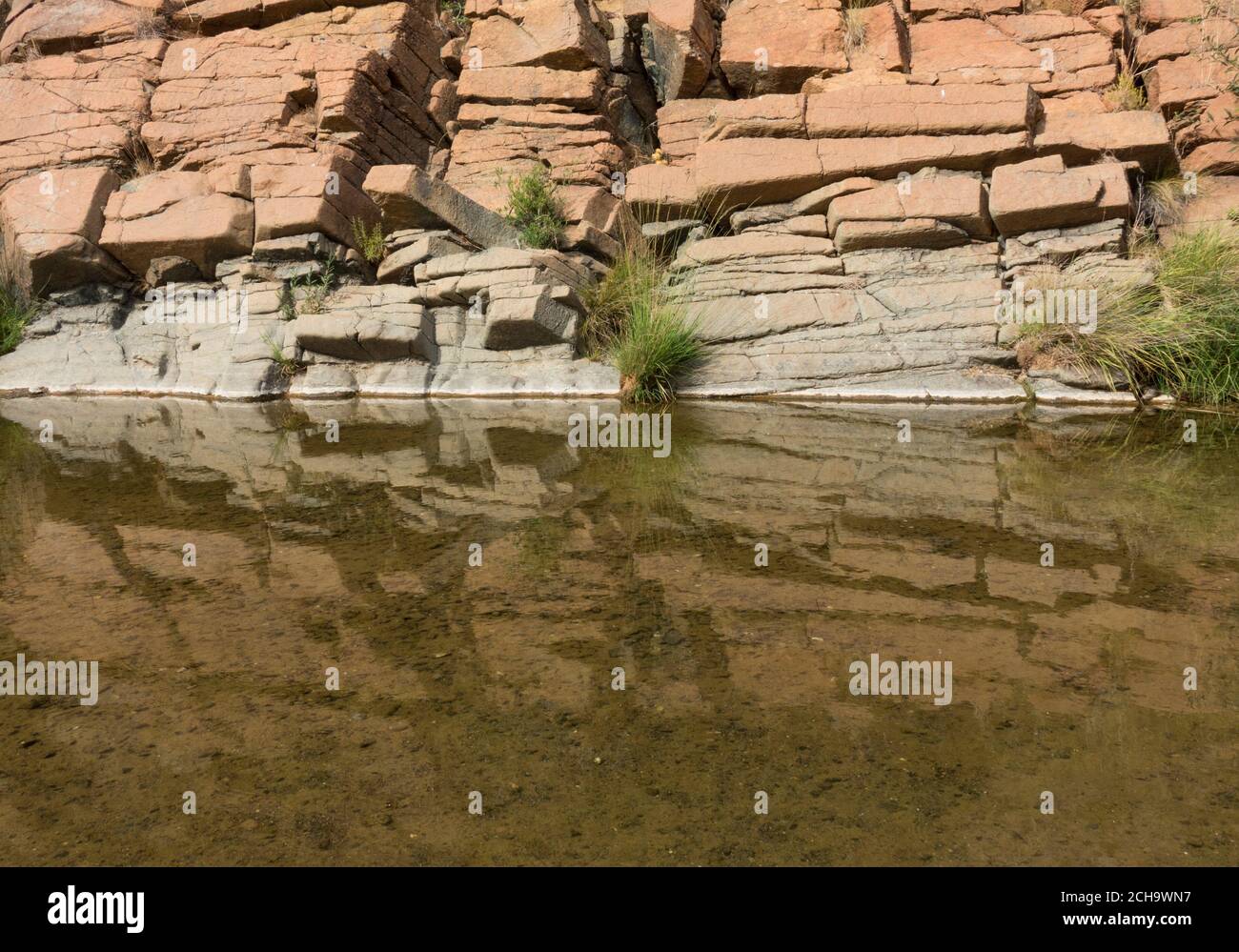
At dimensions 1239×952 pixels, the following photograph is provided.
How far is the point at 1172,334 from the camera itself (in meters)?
7.59

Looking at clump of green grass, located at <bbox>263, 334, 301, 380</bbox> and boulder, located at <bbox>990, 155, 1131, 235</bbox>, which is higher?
boulder, located at <bbox>990, 155, 1131, 235</bbox>

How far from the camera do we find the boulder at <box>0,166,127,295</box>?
1070 centimetres

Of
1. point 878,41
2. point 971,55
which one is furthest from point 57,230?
point 971,55

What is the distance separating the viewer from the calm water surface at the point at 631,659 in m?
2.05

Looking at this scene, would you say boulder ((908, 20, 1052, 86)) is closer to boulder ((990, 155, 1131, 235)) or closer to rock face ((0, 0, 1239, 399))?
rock face ((0, 0, 1239, 399))

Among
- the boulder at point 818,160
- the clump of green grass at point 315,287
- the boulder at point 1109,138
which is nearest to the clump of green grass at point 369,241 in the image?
the clump of green grass at point 315,287

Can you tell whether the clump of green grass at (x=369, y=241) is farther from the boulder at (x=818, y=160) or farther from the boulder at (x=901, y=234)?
the boulder at (x=901, y=234)

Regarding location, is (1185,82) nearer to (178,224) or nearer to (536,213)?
(536,213)

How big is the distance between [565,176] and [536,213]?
45.7 inches

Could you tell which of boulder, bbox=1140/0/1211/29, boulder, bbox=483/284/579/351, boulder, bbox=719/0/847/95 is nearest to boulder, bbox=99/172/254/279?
boulder, bbox=483/284/579/351

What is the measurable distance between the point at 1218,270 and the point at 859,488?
17.2 feet

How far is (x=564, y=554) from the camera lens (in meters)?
3.99

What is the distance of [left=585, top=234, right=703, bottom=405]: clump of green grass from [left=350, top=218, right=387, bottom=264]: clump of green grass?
2.69 metres
